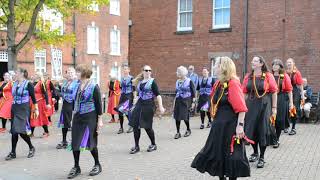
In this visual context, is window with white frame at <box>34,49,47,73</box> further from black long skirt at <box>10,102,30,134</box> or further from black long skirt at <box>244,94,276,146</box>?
black long skirt at <box>244,94,276,146</box>

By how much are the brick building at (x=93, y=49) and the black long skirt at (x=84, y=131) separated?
23.5 m

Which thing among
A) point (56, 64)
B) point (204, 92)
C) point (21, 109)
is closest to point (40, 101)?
point (21, 109)

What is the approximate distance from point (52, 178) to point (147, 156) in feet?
8.49

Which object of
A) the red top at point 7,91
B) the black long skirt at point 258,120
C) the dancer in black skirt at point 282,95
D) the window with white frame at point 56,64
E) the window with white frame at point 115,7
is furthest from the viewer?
the window with white frame at point 115,7

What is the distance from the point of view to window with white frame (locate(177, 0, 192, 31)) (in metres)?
22.3

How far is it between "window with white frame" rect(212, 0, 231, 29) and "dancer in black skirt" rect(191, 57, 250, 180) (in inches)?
585

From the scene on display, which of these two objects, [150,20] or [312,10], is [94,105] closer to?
[312,10]

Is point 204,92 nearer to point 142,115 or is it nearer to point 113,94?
point 113,94

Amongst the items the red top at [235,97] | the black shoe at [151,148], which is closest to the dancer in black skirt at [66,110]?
the black shoe at [151,148]

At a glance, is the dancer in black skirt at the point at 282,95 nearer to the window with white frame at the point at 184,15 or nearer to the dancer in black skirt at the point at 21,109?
the dancer in black skirt at the point at 21,109

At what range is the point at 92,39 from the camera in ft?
127

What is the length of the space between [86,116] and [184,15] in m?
14.9

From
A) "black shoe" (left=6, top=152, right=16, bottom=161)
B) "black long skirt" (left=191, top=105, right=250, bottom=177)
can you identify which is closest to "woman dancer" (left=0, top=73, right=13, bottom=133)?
"black shoe" (left=6, top=152, right=16, bottom=161)

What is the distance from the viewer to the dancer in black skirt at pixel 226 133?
255 inches
